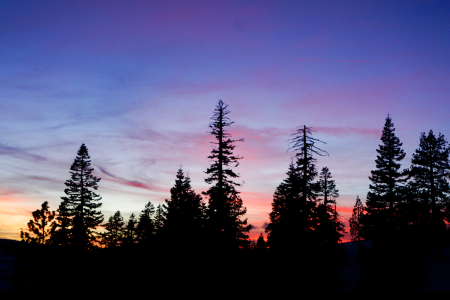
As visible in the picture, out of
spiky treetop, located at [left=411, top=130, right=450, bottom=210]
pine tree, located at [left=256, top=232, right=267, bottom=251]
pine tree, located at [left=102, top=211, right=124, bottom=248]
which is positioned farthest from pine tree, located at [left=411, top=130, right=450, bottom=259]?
pine tree, located at [left=102, top=211, right=124, bottom=248]

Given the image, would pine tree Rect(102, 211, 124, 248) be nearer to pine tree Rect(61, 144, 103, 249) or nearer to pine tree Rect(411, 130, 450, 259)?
pine tree Rect(61, 144, 103, 249)

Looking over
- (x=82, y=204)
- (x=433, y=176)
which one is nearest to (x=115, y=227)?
(x=82, y=204)

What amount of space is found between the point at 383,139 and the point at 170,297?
3264 centimetres

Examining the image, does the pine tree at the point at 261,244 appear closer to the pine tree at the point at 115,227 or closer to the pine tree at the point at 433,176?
the pine tree at the point at 433,176

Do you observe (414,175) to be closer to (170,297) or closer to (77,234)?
(170,297)

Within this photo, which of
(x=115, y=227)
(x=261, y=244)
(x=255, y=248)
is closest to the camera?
(x=255, y=248)

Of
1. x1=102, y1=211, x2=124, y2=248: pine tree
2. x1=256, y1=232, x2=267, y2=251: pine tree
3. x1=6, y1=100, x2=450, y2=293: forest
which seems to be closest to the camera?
x1=6, y1=100, x2=450, y2=293: forest

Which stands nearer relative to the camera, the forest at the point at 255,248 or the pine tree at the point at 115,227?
the forest at the point at 255,248

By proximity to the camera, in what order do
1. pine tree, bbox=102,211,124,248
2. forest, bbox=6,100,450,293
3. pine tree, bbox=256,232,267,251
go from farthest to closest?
pine tree, bbox=102,211,124,248 < pine tree, bbox=256,232,267,251 < forest, bbox=6,100,450,293

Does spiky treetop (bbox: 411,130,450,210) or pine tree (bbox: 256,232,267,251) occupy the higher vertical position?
spiky treetop (bbox: 411,130,450,210)

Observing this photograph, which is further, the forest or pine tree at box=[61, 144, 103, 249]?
pine tree at box=[61, 144, 103, 249]

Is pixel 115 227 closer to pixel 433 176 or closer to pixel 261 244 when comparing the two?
pixel 261 244

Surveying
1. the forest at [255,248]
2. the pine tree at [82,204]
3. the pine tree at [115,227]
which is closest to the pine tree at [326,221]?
the forest at [255,248]

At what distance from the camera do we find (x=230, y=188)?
29703 millimetres
